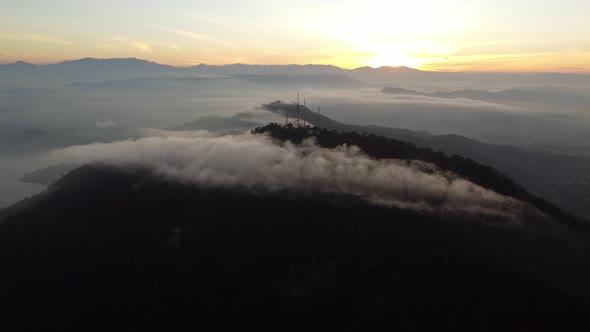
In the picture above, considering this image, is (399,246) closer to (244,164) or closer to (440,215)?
(440,215)

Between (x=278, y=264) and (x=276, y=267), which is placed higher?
(x=278, y=264)

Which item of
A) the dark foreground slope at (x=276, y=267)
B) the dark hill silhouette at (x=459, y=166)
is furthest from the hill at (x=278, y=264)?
the dark hill silhouette at (x=459, y=166)

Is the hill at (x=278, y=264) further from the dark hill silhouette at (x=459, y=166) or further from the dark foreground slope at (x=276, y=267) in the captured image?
the dark hill silhouette at (x=459, y=166)

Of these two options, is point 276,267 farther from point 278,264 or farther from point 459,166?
point 459,166

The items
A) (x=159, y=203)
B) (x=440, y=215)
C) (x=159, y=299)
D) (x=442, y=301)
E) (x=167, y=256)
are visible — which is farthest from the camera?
(x=159, y=203)

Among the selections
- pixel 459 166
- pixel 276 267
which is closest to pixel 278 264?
pixel 276 267

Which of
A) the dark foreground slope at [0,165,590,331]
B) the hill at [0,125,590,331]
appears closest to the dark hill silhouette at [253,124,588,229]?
the hill at [0,125,590,331]

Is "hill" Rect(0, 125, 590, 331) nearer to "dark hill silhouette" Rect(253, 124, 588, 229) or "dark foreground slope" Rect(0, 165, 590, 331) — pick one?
"dark foreground slope" Rect(0, 165, 590, 331)

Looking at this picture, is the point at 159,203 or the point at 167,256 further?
the point at 159,203

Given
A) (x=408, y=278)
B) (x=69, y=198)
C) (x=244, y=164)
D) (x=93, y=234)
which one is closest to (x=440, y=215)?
(x=408, y=278)
